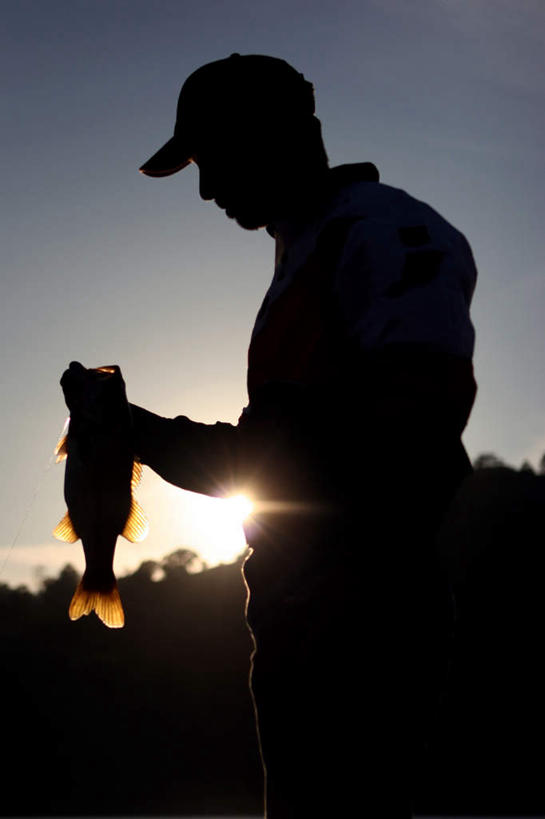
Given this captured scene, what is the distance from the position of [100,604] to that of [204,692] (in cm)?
7753

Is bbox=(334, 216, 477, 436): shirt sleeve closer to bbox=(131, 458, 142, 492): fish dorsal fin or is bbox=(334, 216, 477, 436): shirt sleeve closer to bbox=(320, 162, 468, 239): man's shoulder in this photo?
bbox=(320, 162, 468, 239): man's shoulder

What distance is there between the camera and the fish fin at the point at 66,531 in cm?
371

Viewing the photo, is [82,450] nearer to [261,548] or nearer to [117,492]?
[117,492]

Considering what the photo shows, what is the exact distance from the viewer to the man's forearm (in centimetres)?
242

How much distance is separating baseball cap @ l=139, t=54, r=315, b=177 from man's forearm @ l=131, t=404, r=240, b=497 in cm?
86

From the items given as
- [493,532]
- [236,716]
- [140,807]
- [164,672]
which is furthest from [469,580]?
[140,807]

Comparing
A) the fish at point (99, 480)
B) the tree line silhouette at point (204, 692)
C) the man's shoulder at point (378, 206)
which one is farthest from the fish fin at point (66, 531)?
the tree line silhouette at point (204, 692)

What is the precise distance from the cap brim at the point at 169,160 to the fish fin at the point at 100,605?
1.65 m

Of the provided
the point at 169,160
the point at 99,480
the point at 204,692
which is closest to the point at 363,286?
the point at 169,160

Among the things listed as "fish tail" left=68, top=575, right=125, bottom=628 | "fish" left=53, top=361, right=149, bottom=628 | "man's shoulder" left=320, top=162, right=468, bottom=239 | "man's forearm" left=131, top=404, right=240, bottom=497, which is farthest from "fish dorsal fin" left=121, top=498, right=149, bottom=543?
"man's shoulder" left=320, top=162, right=468, bottom=239

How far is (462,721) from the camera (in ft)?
211

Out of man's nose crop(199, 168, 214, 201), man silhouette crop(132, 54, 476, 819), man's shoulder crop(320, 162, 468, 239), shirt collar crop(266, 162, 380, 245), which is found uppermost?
man's nose crop(199, 168, 214, 201)

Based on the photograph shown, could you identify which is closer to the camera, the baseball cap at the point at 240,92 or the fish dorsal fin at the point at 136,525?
the baseball cap at the point at 240,92

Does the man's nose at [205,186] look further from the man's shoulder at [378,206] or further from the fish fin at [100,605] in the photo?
the fish fin at [100,605]
